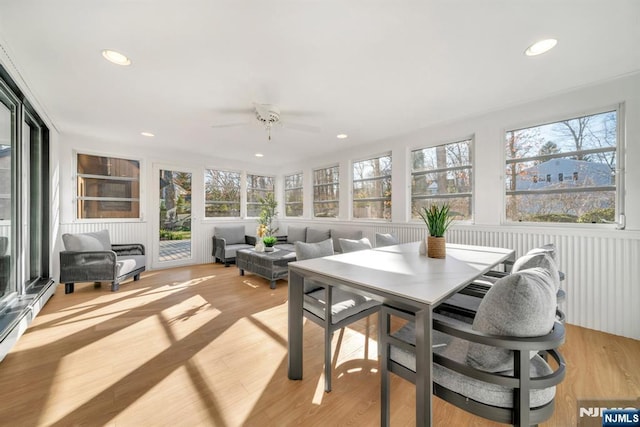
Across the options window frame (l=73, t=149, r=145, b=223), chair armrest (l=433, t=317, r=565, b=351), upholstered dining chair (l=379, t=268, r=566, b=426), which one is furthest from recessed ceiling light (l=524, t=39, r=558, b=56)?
window frame (l=73, t=149, r=145, b=223)

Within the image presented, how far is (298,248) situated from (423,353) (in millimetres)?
1423

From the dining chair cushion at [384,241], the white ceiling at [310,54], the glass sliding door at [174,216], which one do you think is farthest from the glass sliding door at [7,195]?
the dining chair cushion at [384,241]

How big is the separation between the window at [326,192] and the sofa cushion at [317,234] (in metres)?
0.47

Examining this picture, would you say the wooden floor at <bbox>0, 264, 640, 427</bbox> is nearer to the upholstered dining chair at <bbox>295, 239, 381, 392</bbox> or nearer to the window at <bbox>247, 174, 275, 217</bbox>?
the upholstered dining chair at <bbox>295, 239, 381, 392</bbox>

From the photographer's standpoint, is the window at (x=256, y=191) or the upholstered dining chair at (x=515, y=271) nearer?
the upholstered dining chair at (x=515, y=271)

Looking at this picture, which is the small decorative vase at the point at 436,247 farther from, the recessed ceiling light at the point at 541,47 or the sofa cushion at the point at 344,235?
the sofa cushion at the point at 344,235

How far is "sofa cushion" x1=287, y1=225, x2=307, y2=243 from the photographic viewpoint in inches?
226

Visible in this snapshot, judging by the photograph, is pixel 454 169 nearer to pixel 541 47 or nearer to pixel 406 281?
pixel 541 47

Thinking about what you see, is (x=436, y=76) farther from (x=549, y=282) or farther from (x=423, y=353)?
(x=423, y=353)

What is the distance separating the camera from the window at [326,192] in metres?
5.55

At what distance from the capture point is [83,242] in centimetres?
353

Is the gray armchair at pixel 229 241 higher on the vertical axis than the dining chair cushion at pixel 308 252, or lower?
lower

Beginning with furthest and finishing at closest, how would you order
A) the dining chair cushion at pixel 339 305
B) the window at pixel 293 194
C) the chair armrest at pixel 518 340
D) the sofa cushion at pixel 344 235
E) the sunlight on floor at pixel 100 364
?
the window at pixel 293 194 < the sofa cushion at pixel 344 235 < the dining chair cushion at pixel 339 305 < the sunlight on floor at pixel 100 364 < the chair armrest at pixel 518 340

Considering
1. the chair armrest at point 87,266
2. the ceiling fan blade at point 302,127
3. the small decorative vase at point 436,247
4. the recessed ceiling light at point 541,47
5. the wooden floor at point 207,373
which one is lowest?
the wooden floor at point 207,373
